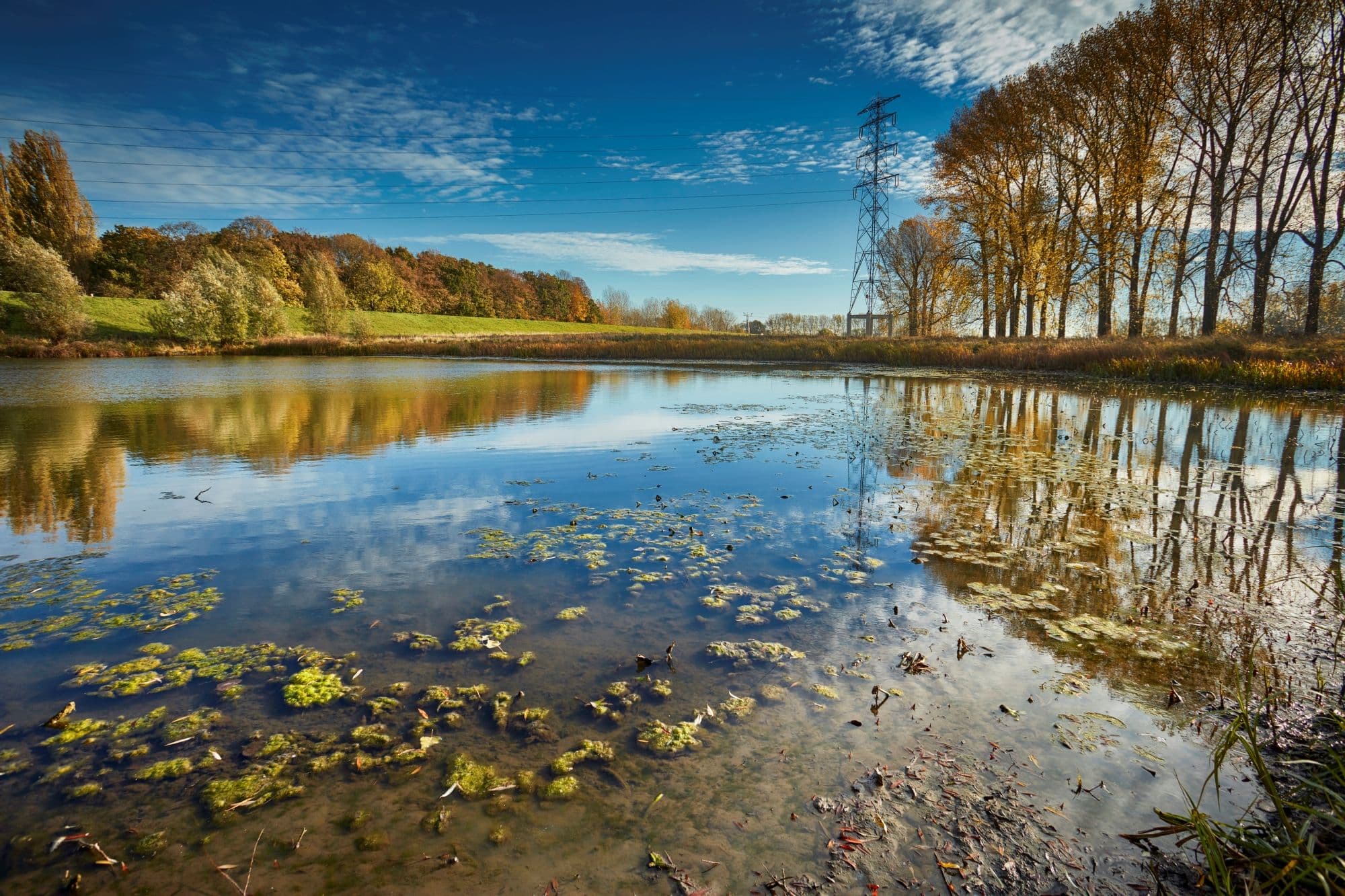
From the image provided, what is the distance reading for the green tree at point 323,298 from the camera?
170ft

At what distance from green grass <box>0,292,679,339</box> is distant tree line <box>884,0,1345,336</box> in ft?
117

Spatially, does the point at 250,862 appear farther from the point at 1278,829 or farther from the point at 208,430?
the point at 208,430

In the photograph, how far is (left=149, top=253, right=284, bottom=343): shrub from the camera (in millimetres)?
40906

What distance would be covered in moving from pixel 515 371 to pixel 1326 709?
28733 millimetres

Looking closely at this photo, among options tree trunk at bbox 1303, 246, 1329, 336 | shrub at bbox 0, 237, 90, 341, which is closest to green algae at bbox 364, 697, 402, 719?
tree trunk at bbox 1303, 246, 1329, 336

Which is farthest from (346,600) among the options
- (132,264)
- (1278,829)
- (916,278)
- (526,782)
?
(132,264)

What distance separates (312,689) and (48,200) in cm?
8036

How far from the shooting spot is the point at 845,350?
3161 cm

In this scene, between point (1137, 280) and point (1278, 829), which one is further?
point (1137, 280)

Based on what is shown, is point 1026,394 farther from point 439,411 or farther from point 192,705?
point 192,705

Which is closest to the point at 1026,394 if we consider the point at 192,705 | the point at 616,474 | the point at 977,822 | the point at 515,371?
the point at 616,474

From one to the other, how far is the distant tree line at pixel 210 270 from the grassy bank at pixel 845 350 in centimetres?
241

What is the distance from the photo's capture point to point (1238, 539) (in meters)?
5.00

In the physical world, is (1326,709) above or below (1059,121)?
below
